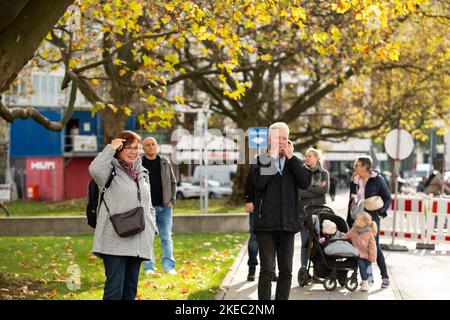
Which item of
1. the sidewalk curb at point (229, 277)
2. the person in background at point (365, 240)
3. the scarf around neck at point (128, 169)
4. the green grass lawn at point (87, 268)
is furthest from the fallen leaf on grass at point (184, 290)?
the scarf around neck at point (128, 169)

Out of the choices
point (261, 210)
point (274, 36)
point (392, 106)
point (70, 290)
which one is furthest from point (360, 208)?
point (392, 106)

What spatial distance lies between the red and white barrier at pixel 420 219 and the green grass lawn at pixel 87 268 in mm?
3377

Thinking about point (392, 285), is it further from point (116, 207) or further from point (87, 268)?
point (116, 207)

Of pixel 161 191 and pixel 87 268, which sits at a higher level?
pixel 161 191

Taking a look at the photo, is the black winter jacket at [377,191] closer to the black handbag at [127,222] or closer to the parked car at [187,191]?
the black handbag at [127,222]

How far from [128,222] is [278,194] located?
1.71 metres

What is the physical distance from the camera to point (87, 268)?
477 inches

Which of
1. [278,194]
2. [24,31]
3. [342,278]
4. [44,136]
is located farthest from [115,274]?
[44,136]

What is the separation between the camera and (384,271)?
10562 mm

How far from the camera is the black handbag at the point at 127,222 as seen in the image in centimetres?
696

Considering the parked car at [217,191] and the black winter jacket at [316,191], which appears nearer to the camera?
the black winter jacket at [316,191]

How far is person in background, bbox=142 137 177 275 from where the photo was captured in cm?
1108
